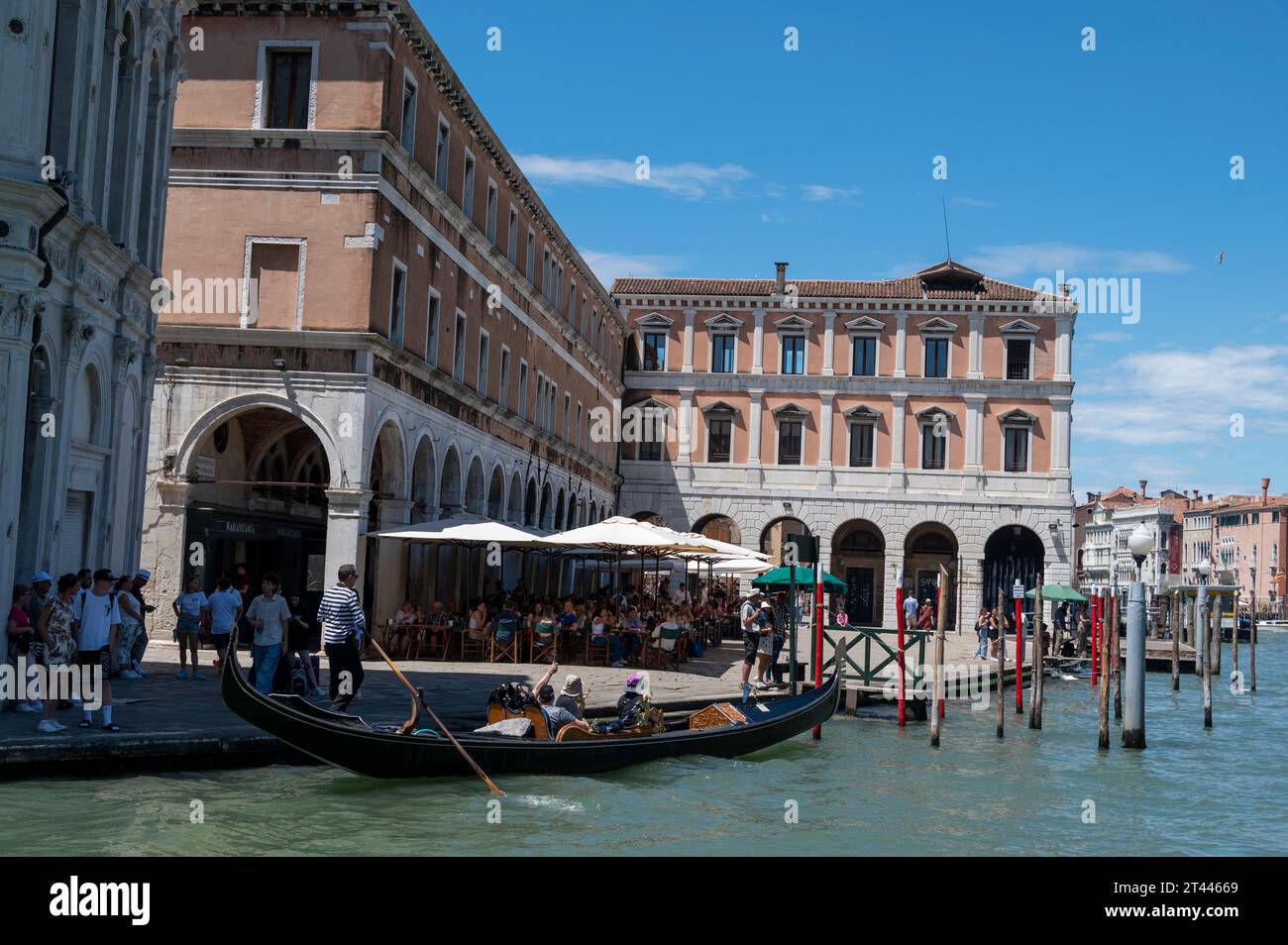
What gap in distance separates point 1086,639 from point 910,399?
1037 cm

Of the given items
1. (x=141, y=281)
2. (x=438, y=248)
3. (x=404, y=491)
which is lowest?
(x=404, y=491)

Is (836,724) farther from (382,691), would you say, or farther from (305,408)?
(305,408)

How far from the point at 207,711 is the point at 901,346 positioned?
115ft

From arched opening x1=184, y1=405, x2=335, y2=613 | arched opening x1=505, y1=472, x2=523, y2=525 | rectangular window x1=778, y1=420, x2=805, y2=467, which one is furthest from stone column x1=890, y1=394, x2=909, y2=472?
arched opening x1=184, y1=405, x2=335, y2=613

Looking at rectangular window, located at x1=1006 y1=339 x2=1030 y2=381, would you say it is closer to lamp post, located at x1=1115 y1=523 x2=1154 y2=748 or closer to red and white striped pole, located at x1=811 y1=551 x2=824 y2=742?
red and white striped pole, located at x1=811 y1=551 x2=824 y2=742

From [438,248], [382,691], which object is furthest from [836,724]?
[438,248]

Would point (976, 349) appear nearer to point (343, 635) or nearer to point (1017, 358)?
point (1017, 358)

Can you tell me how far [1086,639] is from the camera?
3869cm

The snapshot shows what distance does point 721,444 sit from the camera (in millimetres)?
45938

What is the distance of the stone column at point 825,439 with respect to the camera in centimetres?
4500

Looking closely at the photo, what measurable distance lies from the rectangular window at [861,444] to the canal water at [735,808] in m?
26.9

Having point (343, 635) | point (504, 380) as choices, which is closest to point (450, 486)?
point (504, 380)

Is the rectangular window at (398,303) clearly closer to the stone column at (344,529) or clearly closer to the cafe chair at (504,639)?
the stone column at (344,529)
